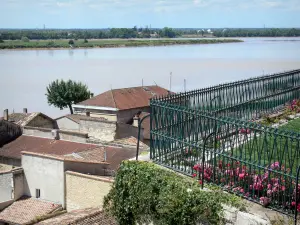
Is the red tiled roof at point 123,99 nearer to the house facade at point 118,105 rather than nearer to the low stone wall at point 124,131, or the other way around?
the house facade at point 118,105

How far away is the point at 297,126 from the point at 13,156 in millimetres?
12953

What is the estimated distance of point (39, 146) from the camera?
19.9 meters

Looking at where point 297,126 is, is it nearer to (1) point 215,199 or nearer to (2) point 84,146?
(1) point 215,199

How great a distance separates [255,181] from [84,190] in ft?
25.5

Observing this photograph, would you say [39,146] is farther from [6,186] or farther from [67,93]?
[67,93]

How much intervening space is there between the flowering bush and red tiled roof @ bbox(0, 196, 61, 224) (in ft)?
25.5

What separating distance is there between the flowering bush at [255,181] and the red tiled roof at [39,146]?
10.9 meters

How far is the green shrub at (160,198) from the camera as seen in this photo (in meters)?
6.58

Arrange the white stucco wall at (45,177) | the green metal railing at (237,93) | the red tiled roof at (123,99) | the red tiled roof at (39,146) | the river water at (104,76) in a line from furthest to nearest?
→ the river water at (104,76)
the red tiled roof at (123,99)
the red tiled roof at (39,146)
the white stucco wall at (45,177)
the green metal railing at (237,93)

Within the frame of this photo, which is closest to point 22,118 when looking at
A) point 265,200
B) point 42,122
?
point 42,122

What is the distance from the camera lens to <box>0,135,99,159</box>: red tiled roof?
18.6 metres

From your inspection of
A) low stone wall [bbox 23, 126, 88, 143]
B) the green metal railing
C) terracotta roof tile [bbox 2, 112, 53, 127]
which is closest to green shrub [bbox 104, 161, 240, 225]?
the green metal railing

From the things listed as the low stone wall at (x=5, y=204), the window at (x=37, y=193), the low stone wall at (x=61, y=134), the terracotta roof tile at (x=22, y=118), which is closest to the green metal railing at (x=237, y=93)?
the window at (x=37, y=193)

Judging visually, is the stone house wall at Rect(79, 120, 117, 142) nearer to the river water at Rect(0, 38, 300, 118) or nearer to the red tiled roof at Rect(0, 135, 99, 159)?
the red tiled roof at Rect(0, 135, 99, 159)
